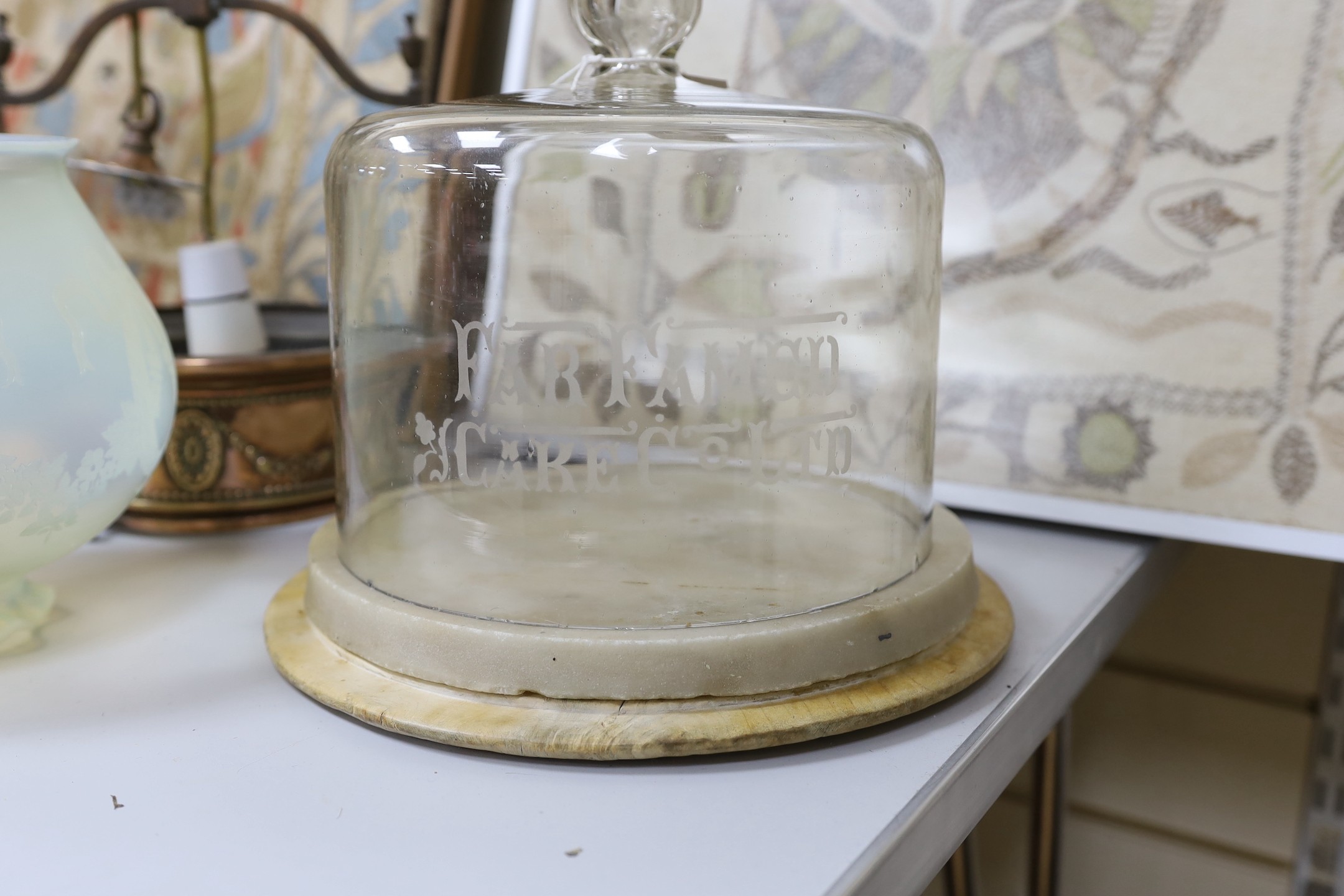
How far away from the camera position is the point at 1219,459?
1.81 feet

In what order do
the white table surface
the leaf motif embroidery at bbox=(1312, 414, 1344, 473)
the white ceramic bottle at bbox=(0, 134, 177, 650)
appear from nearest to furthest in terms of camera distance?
the white table surface, the white ceramic bottle at bbox=(0, 134, 177, 650), the leaf motif embroidery at bbox=(1312, 414, 1344, 473)

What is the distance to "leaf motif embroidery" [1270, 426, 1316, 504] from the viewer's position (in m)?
0.53

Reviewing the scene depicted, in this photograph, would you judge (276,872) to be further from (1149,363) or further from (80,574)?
(1149,363)

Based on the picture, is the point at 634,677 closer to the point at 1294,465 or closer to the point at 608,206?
the point at 608,206

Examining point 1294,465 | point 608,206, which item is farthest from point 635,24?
point 1294,465

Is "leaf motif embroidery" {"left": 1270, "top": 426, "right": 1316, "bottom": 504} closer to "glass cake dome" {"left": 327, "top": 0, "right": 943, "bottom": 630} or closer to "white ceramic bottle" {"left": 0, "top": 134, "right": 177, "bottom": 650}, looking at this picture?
"glass cake dome" {"left": 327, "top": 0, "right": 943, "bottom": 630}

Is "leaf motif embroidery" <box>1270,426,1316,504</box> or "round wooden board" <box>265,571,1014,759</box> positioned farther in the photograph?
"leaf motif embroidery" <box>1270,426,1316,504</box>

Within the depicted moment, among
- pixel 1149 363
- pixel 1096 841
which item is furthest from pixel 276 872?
pixel 1096 841

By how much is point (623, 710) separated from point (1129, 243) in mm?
370

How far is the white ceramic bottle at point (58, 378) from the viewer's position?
0.42 m

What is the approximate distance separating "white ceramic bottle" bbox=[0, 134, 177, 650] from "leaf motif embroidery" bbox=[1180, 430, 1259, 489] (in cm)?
48

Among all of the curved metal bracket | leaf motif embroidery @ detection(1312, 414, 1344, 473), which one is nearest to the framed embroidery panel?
leaf motif embroidery @ detection(1312, 414, 1344, 473)

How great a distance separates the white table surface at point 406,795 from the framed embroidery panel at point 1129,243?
0.15m

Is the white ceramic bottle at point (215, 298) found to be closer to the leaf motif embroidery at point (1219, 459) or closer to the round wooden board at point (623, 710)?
the round wooden board at point (623, 710)
